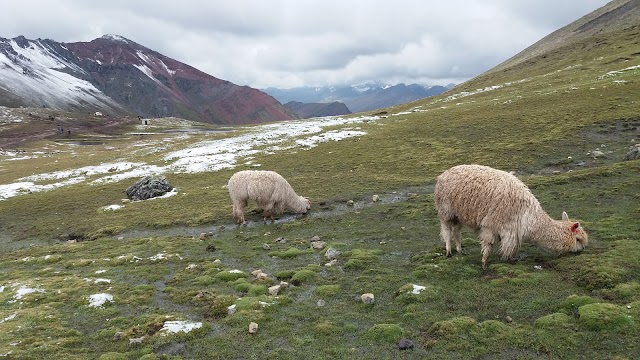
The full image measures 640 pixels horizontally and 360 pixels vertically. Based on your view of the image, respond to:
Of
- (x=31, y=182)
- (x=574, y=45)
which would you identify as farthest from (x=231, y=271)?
(x=574, y=45)

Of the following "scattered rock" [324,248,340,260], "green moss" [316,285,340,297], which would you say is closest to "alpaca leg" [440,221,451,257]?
"scattered rock" [324,248,340,260]

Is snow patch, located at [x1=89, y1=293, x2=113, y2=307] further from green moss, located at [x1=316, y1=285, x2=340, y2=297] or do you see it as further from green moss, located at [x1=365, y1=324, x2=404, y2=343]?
green moss, located at [x1=365, y1=324, x2=404, y2=343]

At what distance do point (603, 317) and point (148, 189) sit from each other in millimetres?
37186

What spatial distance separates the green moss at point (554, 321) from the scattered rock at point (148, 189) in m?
35.3

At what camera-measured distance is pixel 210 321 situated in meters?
13.0

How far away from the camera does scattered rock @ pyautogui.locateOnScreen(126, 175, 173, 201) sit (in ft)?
126

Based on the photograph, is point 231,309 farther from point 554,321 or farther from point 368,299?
point 554,321

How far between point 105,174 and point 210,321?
47.2 meters

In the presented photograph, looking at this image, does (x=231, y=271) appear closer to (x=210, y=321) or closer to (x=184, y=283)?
(x=184, y=283)

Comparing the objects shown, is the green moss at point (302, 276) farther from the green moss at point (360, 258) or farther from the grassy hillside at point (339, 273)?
the green moss at point (360, 258)

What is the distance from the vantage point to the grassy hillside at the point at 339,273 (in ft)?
35.7

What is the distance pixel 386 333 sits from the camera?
11117mm

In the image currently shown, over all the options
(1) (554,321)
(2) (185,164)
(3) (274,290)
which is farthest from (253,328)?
(2) (185,164)

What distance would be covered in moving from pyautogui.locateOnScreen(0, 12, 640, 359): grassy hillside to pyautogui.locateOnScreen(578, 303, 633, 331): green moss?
37mm
